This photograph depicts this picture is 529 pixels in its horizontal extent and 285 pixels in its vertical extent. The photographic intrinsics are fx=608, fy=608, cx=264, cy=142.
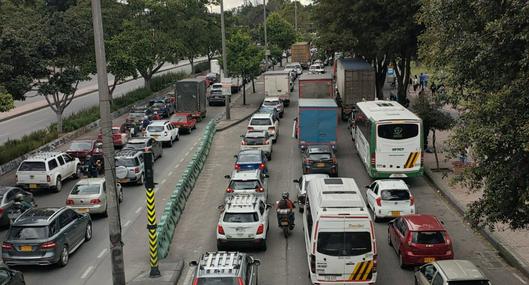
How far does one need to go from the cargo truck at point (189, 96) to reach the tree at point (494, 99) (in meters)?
33.9

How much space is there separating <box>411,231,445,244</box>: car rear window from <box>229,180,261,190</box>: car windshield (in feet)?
26.4

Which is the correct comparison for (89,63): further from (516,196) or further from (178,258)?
(516,196)

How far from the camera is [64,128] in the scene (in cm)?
4366

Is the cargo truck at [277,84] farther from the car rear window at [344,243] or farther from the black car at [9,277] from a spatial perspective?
the black car at [9,277]

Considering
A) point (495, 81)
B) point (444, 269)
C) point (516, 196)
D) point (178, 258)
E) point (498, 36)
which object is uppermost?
point (498, 36)

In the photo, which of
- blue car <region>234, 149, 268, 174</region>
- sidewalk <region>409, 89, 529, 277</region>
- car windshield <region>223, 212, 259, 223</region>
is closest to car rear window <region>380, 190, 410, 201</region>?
sidewalk <region>409, 89, 529, 277</region>

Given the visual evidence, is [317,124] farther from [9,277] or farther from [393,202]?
[9,277]

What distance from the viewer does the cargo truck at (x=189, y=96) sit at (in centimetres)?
4747

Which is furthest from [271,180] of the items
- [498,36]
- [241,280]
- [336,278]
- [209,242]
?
[498,36]

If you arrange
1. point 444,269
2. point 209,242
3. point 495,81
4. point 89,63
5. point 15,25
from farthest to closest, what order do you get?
1. point 89,63
2. point 15,25
3. point 209,242
4. point 444,269
5. point 495,81

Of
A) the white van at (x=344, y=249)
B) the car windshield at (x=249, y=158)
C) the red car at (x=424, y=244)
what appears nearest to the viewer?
the white van at (x=344, y=249)

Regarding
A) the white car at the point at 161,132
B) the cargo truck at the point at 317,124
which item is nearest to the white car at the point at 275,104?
the white car at the point at 161,132

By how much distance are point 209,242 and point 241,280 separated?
760 cm

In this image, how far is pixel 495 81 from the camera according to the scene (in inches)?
523
